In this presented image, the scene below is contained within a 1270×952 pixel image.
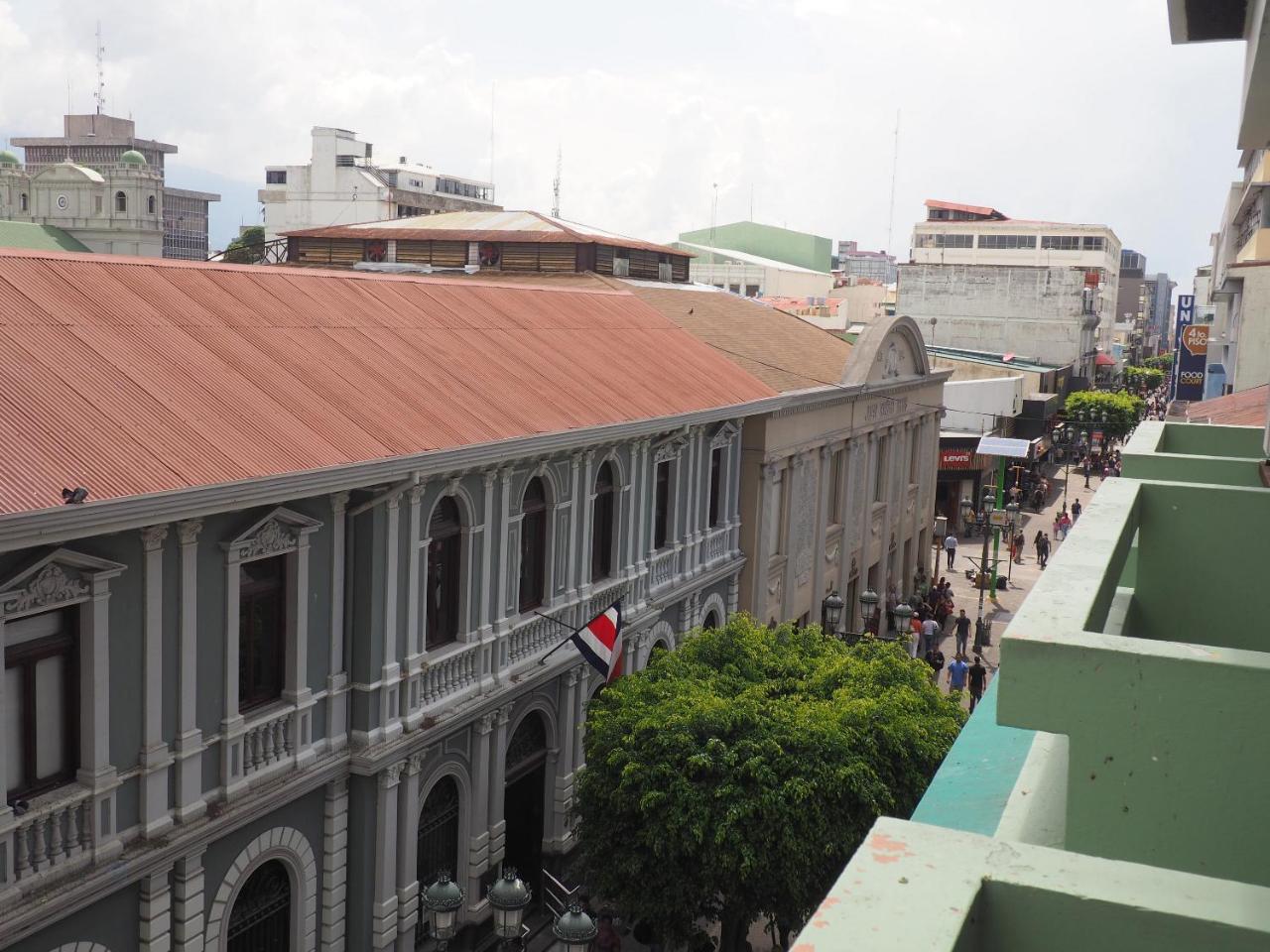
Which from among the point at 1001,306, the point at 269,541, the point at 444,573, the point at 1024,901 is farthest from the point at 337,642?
the point at 1001,306

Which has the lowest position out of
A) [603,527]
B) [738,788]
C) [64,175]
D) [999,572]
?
[999,572]

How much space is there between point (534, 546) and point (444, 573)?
8.40 ft

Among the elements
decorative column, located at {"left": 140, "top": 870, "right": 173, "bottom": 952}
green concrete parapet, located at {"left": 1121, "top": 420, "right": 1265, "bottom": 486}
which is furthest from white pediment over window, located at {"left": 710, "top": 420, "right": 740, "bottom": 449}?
green concrete parapet, located at {"left": 1121, "top": 420, "right": 1265, "bottom": 486}

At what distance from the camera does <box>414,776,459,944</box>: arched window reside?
18.1 metres

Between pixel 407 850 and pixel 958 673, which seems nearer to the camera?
pixel 407 850

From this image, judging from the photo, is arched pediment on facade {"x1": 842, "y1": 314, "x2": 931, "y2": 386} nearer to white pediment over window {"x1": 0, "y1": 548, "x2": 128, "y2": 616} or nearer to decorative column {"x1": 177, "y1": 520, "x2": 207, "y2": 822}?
decorative column {"x1": 177, "y1": 520, "x2": 207, "y2": 822}

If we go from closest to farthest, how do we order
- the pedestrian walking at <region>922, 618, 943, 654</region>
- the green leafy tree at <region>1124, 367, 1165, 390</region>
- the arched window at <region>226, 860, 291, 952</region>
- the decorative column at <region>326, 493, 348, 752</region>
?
1. the arched window at <region>226, 860, 291, 952</region>
2. the decorative column at <region>326, 493, 348, 752</region>
3. the pedestrian walking at <region>922, 618, 943, 654</region>
4. the green leafy tree at <region>1124, 367, 1165, 390</region>

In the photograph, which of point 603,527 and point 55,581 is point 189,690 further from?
point 603,527

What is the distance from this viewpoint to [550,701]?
21.4 m

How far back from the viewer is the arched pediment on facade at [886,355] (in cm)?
3569

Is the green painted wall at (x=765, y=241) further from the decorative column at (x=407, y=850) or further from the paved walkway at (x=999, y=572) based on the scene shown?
the decorative column at (x=407, y=850)

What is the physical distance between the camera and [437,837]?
61.0ft

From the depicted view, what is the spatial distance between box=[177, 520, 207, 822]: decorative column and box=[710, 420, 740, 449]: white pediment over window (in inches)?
583

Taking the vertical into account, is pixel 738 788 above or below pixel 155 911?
above
